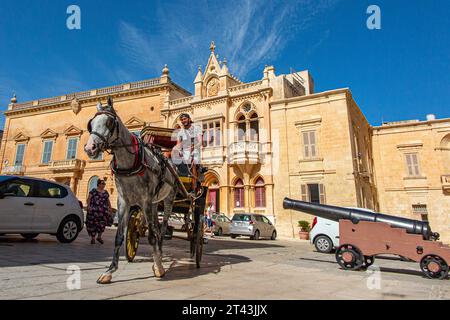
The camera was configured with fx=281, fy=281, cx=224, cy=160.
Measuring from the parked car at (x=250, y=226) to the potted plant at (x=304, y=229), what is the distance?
2480 millimetres

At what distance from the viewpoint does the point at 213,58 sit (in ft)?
81.9

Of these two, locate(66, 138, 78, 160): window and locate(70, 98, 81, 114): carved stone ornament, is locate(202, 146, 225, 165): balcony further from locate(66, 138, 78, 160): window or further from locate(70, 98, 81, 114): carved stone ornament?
locate(70, 98, 81, 114): carved stone ornament

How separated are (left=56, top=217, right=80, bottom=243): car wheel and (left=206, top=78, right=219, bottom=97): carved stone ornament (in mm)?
17533

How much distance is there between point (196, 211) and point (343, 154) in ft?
52.0

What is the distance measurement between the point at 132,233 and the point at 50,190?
188 inches

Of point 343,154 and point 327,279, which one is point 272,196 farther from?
point 327,279

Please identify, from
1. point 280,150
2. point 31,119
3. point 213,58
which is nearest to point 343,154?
point 280,150

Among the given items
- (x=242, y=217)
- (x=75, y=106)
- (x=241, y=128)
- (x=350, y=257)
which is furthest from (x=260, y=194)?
(x=75, y=106)

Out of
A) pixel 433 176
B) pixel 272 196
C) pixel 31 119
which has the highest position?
pixel 31 119

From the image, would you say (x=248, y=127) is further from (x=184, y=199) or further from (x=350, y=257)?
(x=184, y=199)

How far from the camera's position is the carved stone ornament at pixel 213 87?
24.1 metres

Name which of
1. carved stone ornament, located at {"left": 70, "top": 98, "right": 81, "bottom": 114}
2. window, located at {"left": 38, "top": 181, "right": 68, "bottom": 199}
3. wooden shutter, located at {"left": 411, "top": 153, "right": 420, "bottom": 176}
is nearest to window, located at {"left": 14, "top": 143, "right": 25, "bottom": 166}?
carved stone ornament, located at {"left": 70, "top": 98, "right": 81, "bottom": 114}

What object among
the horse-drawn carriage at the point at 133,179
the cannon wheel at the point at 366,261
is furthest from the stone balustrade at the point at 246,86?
the horse-drawn carriage at the point at 133,179

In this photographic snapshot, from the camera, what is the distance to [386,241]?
230 inches
